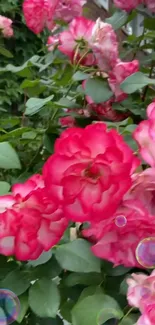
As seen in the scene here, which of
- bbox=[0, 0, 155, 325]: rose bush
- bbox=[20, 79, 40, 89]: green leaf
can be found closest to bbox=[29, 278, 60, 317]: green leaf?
bbox=[0, 0, 155, 325]: rose bush

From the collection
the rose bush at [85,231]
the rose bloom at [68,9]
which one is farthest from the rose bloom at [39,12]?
the rose bush at [85,231]

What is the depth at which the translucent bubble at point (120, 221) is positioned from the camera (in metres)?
0.62

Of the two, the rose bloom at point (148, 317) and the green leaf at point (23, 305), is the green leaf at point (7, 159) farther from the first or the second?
the rose bloom at point (148, 317)

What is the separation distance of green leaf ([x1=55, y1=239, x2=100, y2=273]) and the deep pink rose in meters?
0.05

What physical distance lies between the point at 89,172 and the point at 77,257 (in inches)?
5.0

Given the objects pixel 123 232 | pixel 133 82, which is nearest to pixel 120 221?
pixel 123 232

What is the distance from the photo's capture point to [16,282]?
0.69 meters

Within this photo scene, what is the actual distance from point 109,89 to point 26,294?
0.48m

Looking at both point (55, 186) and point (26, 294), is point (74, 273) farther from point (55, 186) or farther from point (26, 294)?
point (55, 186)

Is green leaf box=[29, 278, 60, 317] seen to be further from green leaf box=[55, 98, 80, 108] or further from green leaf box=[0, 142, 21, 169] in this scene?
green leaf box=[55, 98, 80, 108]

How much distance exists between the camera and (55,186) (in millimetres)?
585

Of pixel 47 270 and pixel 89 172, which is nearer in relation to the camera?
pixel 89 172

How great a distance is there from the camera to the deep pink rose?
60cm

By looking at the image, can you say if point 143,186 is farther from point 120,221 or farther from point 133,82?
point 133,82
